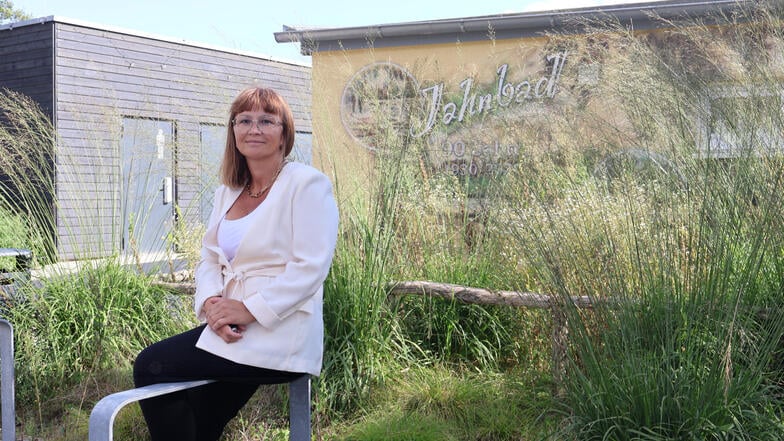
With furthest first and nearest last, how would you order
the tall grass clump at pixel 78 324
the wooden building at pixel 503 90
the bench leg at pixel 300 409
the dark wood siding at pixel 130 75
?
the dark wood siding at pixel 130 75 < the tall grass clump at pixel 78 324 < the wooden building at pixel 503 90 < the bench leg at pixel 300 409

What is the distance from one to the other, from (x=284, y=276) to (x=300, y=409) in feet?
1.39

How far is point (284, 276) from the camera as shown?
2.53 metres

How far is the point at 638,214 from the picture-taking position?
3.21 metres

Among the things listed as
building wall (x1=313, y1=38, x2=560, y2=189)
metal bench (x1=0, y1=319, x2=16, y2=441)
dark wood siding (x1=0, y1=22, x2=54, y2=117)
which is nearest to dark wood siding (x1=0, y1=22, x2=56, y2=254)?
dark wood siding (x1=0, y1=22, x2=54, y2=117)

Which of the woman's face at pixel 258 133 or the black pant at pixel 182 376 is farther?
the woman's face at pixel 258 133

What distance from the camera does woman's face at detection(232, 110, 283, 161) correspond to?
2.78m

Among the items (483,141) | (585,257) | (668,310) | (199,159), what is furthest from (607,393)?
(199,159)

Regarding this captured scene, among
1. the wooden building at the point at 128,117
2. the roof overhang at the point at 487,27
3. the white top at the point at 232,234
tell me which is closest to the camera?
the white top at the point at 232,234

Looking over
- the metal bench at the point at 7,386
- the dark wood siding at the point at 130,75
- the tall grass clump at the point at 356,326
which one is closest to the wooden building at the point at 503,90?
the tall grass clump at the point at 356,326

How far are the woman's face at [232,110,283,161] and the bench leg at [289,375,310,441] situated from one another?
732mm

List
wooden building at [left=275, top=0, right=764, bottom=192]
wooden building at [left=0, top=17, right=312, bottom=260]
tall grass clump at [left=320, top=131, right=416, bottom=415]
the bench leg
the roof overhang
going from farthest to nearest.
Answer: the roof overhang < wooden building at [left=0, top=17, right=312, bottom=260] < tall grass clump at [left=320, top=131, right=416, bottom=415] < wooden building at [left=275, top=0, right=764, bottom=192] < the bench leg

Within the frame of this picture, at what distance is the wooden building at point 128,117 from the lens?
5.24 meters

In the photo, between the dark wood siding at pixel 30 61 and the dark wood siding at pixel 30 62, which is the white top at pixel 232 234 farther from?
the dark wood siding at pixel 30 61

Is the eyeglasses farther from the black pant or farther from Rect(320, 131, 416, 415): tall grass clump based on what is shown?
Rect(320, 131, 416, 415): tall grass clump
